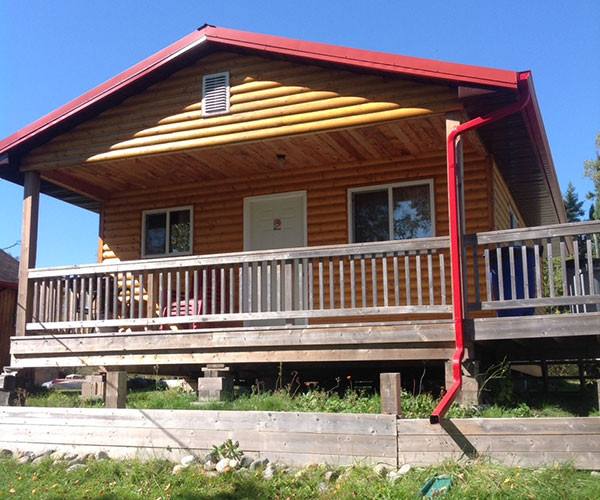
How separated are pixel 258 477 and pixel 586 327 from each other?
405cm

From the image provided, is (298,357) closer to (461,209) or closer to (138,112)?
(461,209)

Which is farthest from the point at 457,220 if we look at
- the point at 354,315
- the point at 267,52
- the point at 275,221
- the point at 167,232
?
the point at 167,232

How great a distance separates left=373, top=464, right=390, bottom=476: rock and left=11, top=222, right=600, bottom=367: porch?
248 cm

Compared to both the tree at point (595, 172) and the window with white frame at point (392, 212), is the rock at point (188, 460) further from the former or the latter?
the tree at point (595, 172)

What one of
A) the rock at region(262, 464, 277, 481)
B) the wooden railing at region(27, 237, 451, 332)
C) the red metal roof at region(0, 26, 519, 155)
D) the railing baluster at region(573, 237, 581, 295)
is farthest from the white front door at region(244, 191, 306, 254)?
the rock at region(262, 464, 277, 481)

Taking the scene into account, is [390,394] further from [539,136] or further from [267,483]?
[539,136]

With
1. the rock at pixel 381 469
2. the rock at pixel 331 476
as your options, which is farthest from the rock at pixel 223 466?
the rock at pixel 381 469

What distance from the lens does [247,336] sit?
930 cm

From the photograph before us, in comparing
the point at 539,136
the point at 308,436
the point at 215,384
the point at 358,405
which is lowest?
the point at 308,436

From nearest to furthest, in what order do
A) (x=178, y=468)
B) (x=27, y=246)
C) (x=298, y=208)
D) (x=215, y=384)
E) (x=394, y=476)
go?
1. (x=394, y=476)
2. (x=178, y=468)
3. (x=215, y=384)
4. (x=27, y=246)
5. (x=298, y=208)

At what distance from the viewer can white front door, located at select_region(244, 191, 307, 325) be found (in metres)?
12.3

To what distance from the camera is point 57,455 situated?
25.0ft

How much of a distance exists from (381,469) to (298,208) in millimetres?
6805

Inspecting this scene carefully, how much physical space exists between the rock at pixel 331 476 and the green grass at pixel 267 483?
0.20 feet
